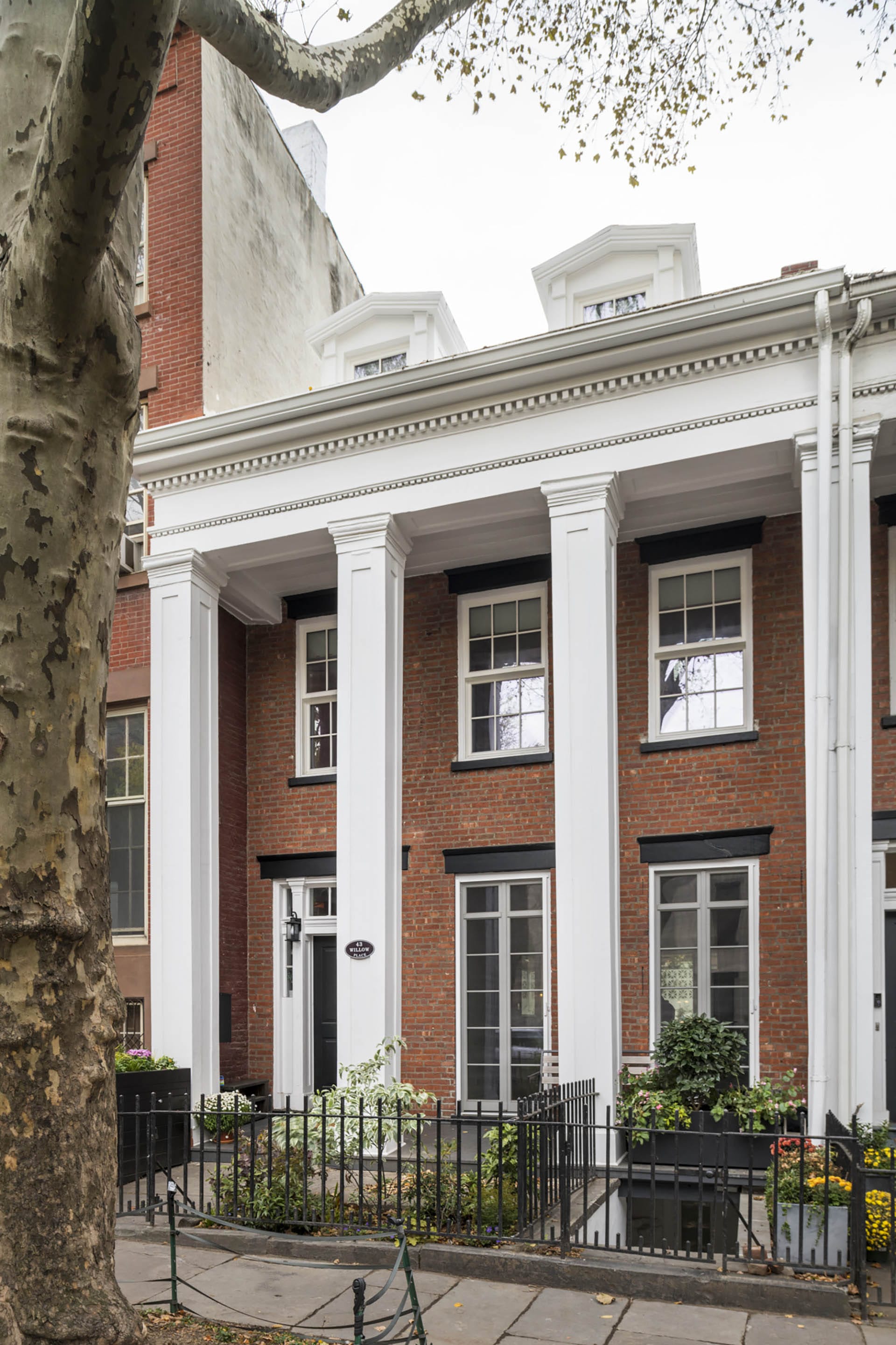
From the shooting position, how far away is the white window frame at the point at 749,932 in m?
11.8

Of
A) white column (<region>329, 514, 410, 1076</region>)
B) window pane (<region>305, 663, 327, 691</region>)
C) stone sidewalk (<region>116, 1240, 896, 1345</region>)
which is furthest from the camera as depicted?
window pane (<region>305, 663, 327, 691</region>)

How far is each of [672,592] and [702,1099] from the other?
551 centimetres

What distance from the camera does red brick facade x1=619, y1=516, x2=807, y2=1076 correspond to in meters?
11.8

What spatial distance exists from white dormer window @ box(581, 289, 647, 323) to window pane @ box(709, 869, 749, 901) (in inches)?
260

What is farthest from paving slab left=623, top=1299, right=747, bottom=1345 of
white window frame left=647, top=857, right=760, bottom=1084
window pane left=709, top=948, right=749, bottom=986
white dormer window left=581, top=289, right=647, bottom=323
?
white dormer window left=581, top=289, right=647, bottom=323

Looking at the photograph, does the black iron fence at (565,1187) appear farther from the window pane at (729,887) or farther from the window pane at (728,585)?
the window pane at (728,585)

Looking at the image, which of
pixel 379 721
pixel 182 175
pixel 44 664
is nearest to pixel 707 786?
pixel 379 721

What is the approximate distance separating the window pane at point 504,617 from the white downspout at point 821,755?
4357 mm

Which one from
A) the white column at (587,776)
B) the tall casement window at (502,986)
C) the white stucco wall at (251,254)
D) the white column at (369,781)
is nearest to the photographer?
the white column at (587,776)

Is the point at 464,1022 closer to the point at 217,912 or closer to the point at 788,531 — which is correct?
the point at 217,912

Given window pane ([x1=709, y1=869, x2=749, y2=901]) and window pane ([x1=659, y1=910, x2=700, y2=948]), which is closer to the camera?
window pane ([x1=709, y1=869, x2=749, y2=901])

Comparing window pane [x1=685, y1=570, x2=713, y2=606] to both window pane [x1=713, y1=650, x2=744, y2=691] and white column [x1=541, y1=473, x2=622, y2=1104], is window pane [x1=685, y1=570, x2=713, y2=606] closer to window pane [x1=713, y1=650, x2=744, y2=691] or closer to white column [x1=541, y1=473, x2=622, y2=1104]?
window pane [x1=713, y1=650, x2=744, y2=691]

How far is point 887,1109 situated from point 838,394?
6984 mm

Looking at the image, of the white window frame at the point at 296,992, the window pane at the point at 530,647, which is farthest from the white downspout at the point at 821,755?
the white window frame at the point at 296,992
